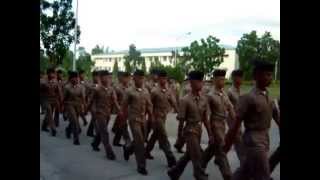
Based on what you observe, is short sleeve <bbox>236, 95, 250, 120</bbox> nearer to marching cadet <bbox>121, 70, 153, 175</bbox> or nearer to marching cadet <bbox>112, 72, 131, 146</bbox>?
marching cadet <bbox>121, 70, 153, 175</bbox>

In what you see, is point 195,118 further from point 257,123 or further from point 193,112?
point 257,123

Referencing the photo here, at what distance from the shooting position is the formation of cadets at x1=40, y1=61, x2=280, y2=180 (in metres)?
5.16

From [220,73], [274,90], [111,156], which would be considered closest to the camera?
[274,90]

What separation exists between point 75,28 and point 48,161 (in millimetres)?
3362

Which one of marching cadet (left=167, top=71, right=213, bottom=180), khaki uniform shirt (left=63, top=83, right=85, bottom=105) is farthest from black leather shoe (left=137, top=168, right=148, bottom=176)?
khaki uniform shirt (left=63, top=83, right=85, bottom=105)

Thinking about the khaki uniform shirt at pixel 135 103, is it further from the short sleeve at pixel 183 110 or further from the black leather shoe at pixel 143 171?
the short sleeve at pixel 183 110

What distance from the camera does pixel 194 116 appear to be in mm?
7250

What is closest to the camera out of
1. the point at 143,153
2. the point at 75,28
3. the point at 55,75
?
the point at 143,153

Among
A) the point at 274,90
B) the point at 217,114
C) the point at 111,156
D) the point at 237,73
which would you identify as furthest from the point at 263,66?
the point at 111,156

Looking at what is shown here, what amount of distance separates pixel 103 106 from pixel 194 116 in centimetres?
371

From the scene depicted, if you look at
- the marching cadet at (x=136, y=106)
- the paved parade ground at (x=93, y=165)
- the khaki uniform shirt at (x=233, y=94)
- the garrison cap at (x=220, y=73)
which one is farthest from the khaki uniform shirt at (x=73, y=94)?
the garrison cap at (x=220, y=73)
